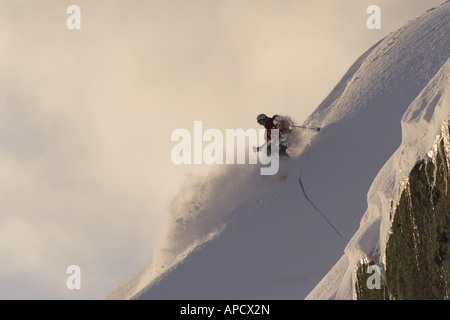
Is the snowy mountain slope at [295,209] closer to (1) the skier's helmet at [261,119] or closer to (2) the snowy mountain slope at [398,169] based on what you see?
(1) the skier's helmet at [261,119]

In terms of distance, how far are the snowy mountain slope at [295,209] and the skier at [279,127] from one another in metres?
0.50

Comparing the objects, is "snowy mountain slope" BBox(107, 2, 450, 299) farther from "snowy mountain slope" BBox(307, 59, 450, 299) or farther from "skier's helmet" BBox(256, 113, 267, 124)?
"snowy mountain slope" BBox(307, 59, 450, 299)

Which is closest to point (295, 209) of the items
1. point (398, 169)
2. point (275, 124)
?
point (275, 124)

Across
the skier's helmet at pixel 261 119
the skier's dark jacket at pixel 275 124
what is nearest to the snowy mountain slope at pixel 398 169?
the skier's helmet at pixel 261 119

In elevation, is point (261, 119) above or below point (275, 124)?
above

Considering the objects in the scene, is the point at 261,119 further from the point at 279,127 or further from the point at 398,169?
the point at 398,169

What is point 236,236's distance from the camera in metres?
18.5

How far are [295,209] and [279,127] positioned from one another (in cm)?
296

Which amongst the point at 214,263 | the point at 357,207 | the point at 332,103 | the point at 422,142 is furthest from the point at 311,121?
the point at 422,142

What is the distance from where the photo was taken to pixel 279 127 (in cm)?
2047

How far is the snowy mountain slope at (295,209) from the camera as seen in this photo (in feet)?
54.2

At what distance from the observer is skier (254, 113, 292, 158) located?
20.0 m
